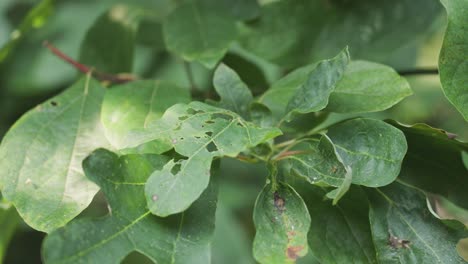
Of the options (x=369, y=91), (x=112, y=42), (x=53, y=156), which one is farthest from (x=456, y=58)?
(x=112, y=42)

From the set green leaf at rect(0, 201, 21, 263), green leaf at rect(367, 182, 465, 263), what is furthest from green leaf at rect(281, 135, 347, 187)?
green leaf at rect(0, 201, 21, 263)

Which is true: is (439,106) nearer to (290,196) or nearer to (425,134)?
(425,134)

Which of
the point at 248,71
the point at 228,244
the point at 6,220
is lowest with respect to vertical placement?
the point at 228,244

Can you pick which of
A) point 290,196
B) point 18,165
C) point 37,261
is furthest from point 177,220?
point 37,261

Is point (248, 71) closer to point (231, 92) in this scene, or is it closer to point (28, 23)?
point (231, 92)

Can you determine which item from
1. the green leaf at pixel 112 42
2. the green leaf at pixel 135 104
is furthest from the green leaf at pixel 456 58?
the green leaf at pixel 112 42

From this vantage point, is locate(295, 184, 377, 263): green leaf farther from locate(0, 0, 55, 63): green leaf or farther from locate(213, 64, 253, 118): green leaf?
locate(0, 0, 55, 63): green leaf
